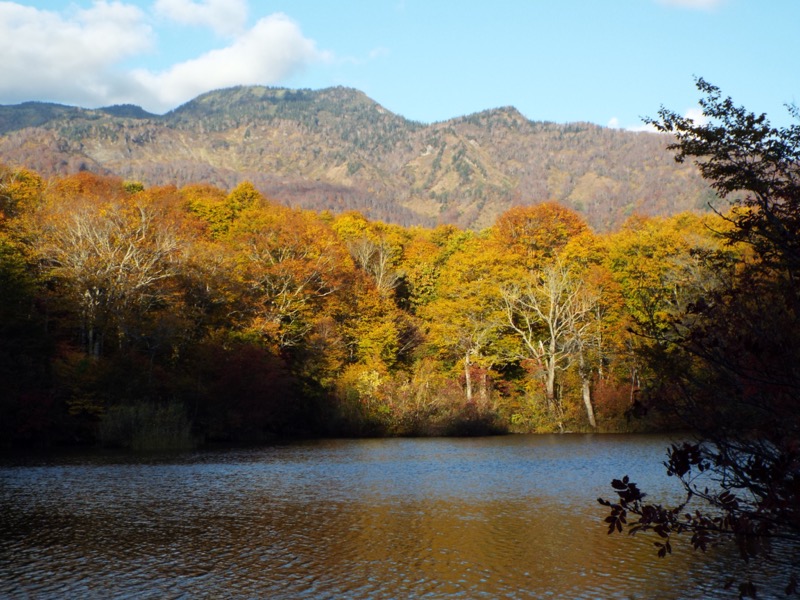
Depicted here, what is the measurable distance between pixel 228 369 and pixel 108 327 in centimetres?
585

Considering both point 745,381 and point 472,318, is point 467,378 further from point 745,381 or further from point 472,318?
point 745,381

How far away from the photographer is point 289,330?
1772 inches

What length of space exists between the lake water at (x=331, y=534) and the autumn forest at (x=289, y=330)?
29.9 feet

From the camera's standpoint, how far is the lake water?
36.2 ft

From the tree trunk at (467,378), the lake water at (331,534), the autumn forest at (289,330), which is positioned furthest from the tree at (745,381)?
the tree trunk at (467,378)

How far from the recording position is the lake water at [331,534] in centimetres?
1102

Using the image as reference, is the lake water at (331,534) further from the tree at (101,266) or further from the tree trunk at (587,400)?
the tree trunk at (587,400)

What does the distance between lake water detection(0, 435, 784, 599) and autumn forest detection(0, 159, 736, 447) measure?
359 inches

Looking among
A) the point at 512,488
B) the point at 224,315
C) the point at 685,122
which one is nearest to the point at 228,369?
the point at 224,315

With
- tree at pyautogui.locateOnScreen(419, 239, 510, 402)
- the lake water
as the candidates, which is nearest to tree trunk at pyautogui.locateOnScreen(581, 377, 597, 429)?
tree at pyautogui.locateOnScreen(419, 239, 510, 402)

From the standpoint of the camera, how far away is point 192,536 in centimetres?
1432

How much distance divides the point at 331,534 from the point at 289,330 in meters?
31.1

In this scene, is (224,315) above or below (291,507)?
above

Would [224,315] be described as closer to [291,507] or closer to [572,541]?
[291,507]
